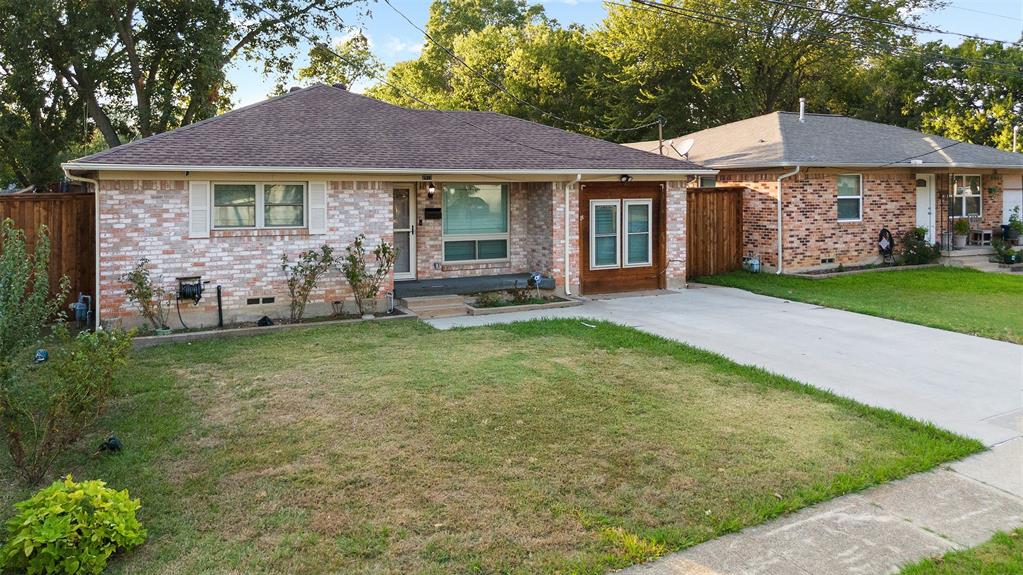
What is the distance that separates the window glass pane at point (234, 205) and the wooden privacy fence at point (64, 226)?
2028 millimetres

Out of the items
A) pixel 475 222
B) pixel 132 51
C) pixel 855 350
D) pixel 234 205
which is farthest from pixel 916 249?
pixel 132 51

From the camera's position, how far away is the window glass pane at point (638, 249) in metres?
14.4

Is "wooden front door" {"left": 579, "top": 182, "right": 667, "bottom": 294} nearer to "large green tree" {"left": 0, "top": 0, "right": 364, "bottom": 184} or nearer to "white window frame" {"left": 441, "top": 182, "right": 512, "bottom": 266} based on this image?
"white window frame" {"left": 441, "top": 182, "right": 512, "bottom": 266}

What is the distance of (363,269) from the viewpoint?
11.5 m

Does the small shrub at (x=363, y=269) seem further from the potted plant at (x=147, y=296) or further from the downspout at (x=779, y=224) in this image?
the downspout at (x=779, y=224)

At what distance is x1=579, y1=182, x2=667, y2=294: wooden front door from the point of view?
14.0 meters

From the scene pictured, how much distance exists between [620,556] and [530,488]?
3.33 feet

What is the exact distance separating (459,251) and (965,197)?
1539 centimetres

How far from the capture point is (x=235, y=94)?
2759 centimetres

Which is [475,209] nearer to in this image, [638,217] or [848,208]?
[638,217]

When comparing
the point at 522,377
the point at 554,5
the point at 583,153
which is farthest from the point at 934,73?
the point at 522,377

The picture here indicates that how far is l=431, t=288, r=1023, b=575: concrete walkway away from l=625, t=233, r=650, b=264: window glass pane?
3.25ft

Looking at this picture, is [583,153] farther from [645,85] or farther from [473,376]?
[645,85]

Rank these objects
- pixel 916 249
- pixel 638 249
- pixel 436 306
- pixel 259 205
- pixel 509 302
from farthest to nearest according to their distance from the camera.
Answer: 1. pixel 916 249
2. pixel 638 249
3. pixel 509 302
4. pixel 436 306
5. pixel 259 205
